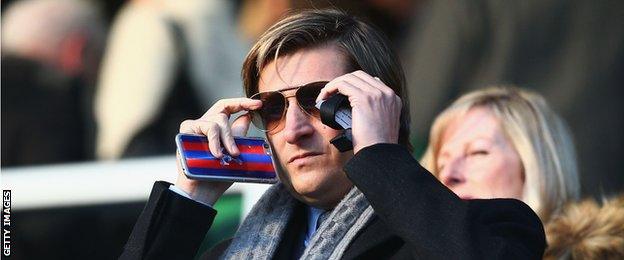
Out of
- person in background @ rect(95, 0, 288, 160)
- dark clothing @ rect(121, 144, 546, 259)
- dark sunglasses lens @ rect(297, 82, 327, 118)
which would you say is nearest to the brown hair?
dark sunglasses lens @ rect(297, 82, 327, 118)

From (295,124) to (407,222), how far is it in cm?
34

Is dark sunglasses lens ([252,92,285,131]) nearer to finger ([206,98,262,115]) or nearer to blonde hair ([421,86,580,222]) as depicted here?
finger ([206,98,262,115])

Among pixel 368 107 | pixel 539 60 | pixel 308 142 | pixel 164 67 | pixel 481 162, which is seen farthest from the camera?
pixel 164 67

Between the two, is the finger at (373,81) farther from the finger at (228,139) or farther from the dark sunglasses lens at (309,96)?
the finger at (228,139)

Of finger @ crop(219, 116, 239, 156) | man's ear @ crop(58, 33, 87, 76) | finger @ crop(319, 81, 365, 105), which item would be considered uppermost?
finger @ crop(319, 81, 365, 105)

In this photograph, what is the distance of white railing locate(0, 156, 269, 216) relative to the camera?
4527mm

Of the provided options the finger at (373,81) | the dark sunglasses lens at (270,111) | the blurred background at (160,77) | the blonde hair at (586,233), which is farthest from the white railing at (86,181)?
the finger at (373,81)

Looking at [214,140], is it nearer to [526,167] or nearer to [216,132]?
[216,132]

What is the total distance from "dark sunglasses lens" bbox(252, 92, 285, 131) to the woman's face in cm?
Answer: 93

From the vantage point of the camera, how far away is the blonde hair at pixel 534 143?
3107 mm

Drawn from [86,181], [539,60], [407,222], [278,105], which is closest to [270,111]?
[278,105]

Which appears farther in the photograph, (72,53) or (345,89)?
(72,53)

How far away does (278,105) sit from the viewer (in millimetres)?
2207

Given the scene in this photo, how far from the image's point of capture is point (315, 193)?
2.17 m
